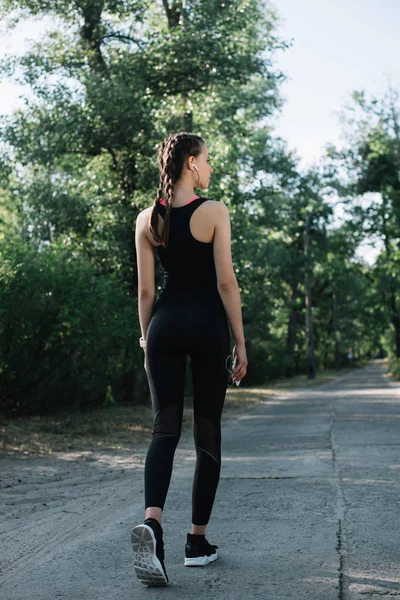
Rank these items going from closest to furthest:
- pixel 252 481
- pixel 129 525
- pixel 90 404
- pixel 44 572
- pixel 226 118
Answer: pixel 44 572 → pixel 129 525 → pixel 252 481 → pixel 90 404 → pixel 226 118

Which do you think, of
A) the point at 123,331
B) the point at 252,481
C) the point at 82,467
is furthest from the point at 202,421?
the point at 123,331

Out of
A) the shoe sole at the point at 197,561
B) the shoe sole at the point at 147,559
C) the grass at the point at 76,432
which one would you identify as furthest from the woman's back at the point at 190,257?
the grass at the point at 76,432

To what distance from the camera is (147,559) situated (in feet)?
12.3

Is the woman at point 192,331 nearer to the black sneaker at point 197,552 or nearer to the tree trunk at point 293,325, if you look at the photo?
the black sneaker at point 197,552

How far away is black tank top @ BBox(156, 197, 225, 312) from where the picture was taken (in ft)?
13.7

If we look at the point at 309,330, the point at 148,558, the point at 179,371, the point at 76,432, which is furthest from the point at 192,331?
the point at 309,330

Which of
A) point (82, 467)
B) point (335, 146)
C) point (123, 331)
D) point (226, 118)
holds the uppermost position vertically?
point (335, 146)

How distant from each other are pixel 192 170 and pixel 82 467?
16.4 ft

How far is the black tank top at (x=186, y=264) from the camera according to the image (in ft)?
13.7

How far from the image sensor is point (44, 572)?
13.5 ft

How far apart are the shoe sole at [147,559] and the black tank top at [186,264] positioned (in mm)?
1126

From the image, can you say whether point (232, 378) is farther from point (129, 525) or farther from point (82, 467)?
point (82, 467)

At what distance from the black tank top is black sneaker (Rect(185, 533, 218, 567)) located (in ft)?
3.86

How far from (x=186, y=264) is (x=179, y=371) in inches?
21.1
